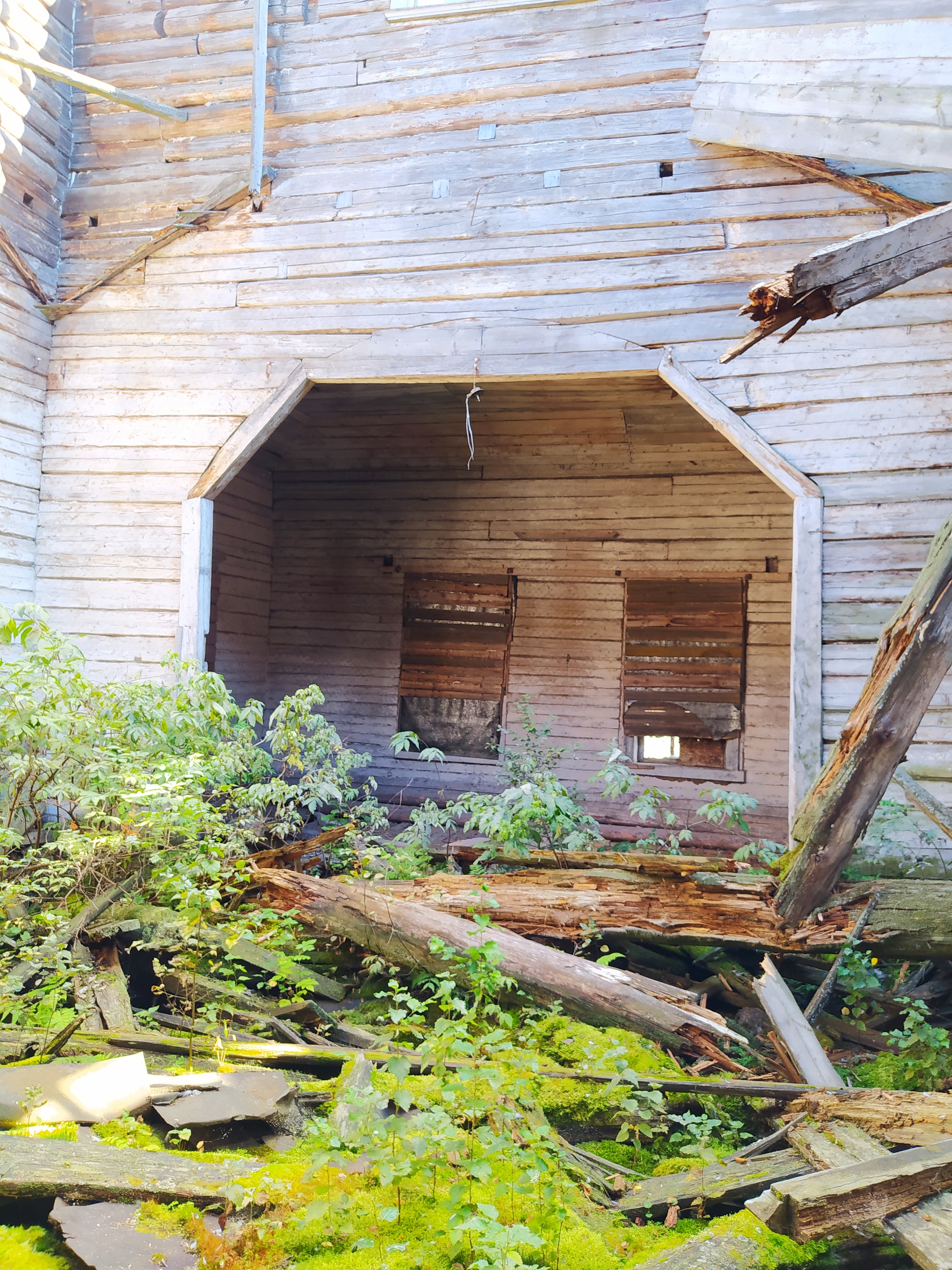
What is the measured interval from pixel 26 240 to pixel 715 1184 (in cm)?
779

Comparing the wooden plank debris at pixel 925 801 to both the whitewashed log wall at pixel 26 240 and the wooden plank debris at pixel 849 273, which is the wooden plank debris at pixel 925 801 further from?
the whitewashed log wall at pixel 26 240

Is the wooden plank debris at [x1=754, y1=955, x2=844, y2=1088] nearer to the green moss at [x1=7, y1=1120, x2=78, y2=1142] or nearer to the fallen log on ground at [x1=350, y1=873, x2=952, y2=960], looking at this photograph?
the fallen log on ground at [x1=350, y1=873, x2=952, y2=960]

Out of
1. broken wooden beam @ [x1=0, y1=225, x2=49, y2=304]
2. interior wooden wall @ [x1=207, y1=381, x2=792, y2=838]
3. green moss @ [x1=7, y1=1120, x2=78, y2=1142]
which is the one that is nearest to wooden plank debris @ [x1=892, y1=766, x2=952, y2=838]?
interior wooden wall @ [x1=207, y1=381, x2=792, y2=838]

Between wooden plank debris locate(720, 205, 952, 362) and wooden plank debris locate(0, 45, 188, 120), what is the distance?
5.48 meters

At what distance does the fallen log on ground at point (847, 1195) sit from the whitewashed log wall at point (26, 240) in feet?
21.3

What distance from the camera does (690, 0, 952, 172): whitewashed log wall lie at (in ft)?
16.1

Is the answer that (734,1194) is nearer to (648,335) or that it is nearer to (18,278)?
(648,335)

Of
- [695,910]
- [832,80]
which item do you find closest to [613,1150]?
[695,910]

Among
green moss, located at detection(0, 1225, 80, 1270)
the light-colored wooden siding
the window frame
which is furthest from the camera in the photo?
the light-colored wooden siding

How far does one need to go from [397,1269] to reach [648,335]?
17.7 ft

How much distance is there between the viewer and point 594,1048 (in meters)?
3.66

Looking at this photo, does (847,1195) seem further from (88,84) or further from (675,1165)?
(88,84)

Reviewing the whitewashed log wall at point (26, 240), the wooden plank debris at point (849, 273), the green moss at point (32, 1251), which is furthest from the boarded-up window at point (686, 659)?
the green moss at point (32, 1251)

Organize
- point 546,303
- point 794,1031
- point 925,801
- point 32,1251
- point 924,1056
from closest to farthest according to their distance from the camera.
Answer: point 32,1251 → point 794,1031 → point 924,1056 → point 925,801 → point 546,303
